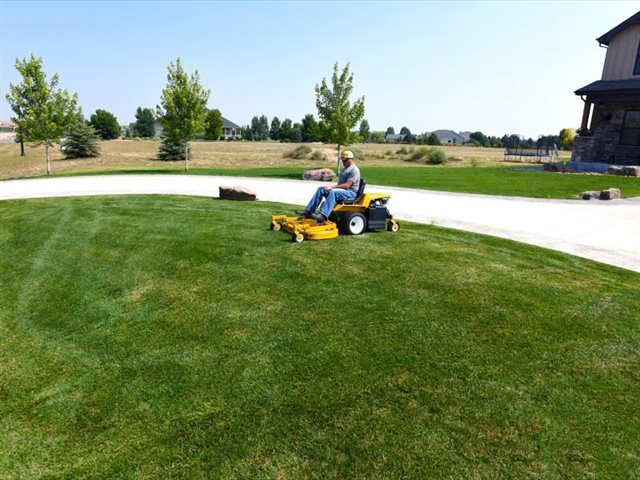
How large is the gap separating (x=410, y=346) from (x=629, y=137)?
26.7 metres

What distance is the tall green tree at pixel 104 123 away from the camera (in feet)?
271

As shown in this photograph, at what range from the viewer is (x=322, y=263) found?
7066 mm

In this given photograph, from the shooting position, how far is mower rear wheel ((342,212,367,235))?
8.51m

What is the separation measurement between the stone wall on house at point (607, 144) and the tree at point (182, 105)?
2175 cm

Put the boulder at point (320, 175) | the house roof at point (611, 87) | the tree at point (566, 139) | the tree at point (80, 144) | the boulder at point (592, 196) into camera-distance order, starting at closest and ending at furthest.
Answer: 1. the boulder at point (592, 196)
2. the boulder at point (320, 175)
3. the house roof at point (611, 87)
4. the tree at point (80, 144)
5. the tree at point (566, 139)

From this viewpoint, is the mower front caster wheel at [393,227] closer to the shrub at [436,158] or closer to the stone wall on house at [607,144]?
the stone wall on house at [607,144]

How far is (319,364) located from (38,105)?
76.2 feet

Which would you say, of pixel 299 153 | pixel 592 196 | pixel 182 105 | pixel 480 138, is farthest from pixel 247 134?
pixel 592 196

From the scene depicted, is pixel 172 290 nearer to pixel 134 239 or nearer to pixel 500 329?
pixel 134 239

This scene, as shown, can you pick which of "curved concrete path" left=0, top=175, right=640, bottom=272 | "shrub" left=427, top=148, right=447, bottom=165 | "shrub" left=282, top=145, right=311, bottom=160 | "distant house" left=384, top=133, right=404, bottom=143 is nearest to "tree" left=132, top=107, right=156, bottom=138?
"distant house" left=384, top=133, right=404, bottom=143

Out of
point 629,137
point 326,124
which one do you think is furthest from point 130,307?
point 629,137

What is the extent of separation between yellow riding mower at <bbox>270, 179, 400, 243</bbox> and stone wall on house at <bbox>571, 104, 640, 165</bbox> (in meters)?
22.3

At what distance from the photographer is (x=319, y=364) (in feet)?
14.6

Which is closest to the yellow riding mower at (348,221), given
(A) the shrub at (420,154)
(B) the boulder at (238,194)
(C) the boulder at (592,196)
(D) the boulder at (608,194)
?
(B) the boulder at (238,194)
